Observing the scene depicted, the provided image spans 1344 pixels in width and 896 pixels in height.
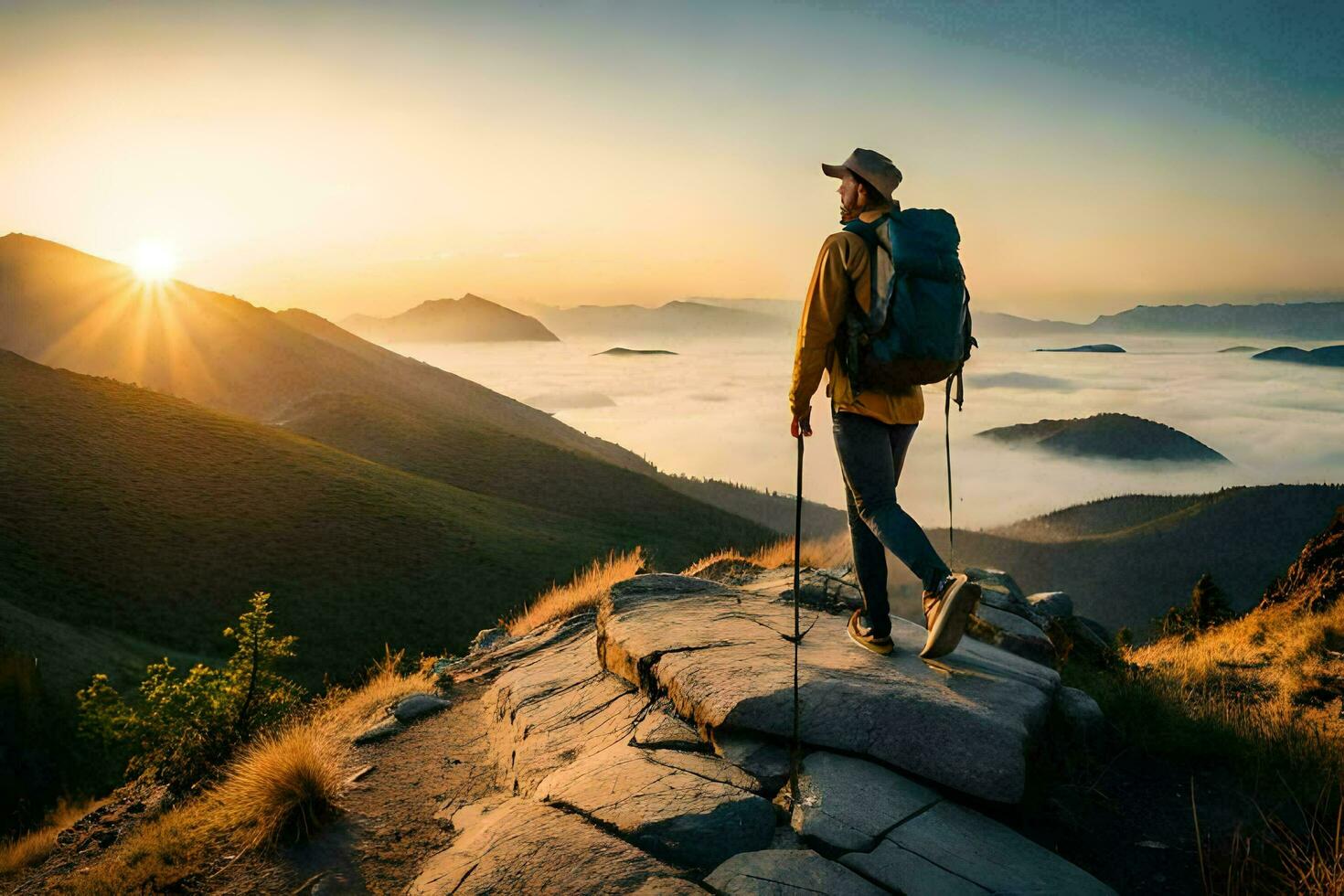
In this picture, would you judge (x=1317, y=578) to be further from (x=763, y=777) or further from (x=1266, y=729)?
(x=763, y=777)

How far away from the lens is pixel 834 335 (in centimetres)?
425

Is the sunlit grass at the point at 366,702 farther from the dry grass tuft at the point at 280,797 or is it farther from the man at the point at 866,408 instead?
the man at the point at 866,408

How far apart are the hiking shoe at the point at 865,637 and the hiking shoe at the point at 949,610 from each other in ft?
1.49

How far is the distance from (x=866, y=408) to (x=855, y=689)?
1559mm

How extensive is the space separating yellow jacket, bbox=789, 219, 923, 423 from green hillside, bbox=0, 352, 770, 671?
37.6 meters

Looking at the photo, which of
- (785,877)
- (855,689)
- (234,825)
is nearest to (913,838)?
(785,877)

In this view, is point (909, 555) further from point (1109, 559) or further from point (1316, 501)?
point (1316, 501)

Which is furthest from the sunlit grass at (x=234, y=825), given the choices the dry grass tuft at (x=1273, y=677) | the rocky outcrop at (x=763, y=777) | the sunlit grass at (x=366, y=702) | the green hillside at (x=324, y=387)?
the green hillside at (x=324, y=387)

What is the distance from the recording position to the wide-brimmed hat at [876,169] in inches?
170

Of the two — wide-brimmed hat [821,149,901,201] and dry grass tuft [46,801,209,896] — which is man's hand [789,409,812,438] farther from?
dry grass tuft [46,801,209,896]

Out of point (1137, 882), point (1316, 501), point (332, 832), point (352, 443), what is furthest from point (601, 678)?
point (1316, 501)

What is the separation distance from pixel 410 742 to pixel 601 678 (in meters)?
1.62

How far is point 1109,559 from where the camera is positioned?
383 ft

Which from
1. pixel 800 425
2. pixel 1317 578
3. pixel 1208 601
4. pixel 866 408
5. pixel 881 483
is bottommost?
pixel 1208 601
